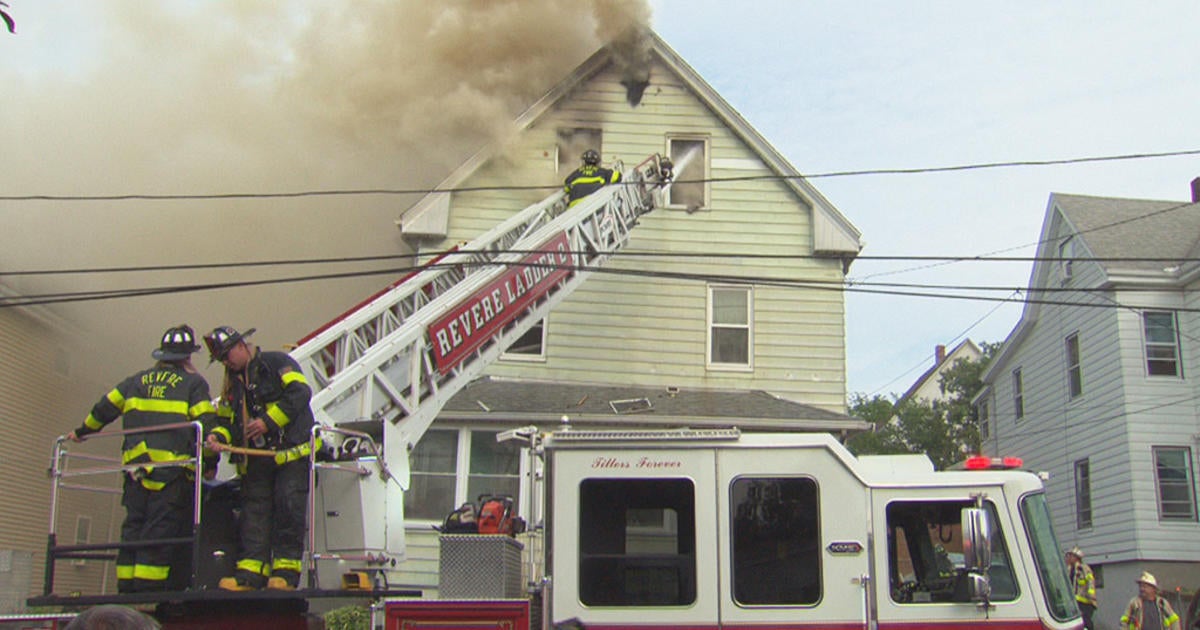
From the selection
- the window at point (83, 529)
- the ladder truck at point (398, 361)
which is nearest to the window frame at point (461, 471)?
the ladder truck at point (398, 361)

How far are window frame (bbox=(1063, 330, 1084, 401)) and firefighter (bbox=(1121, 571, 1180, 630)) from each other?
12211mm

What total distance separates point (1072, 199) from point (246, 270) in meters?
17.5

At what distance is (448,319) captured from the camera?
400 inches

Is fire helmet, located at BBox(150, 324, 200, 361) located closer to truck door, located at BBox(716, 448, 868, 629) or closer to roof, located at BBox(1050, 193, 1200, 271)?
truck door, located at BBox(716, 448, 868, 629)

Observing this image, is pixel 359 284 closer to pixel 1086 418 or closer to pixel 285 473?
pixel 285 473

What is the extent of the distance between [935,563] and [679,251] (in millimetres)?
11760

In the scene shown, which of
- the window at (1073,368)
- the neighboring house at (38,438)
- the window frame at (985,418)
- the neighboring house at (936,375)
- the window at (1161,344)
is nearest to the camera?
the neighboring house at (38,438)

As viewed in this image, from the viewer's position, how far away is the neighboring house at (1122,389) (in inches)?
789

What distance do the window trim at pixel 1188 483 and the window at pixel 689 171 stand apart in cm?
961

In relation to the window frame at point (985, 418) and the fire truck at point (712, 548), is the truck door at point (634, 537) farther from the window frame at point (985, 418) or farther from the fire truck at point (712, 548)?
the window frame at point (985, 418)

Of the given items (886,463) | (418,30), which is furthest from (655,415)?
(886,463)

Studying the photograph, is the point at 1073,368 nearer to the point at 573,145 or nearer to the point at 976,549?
the point at 573,145

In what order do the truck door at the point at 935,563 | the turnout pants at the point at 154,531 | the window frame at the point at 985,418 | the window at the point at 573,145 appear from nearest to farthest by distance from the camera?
1. the truck door at the point at 935,563
2. the turnout pants at the point at 154,531
3. the window at the point at 573,145
4. the window frame at the point at 985,418

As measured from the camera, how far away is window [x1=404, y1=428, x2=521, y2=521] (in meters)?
14.8
